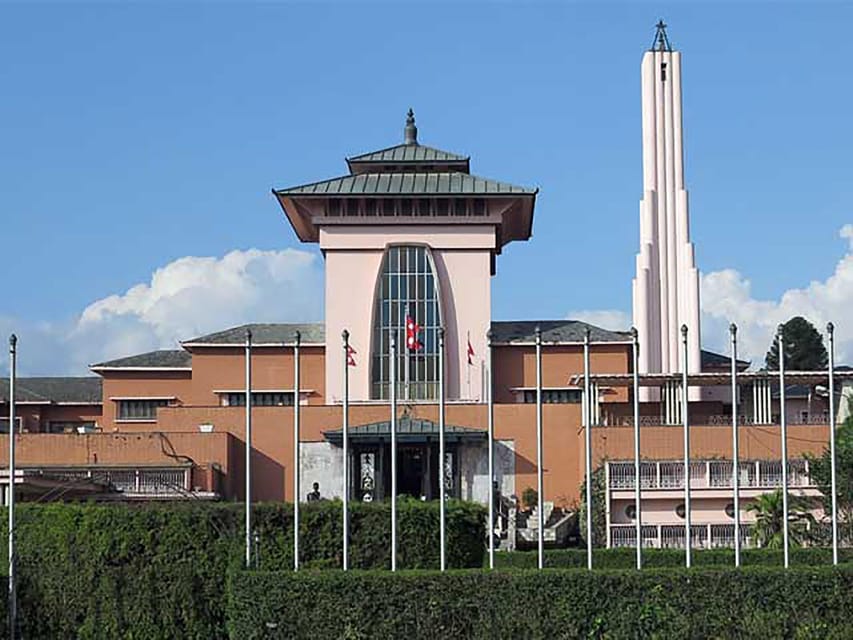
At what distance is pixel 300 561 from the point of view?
30.0 meters

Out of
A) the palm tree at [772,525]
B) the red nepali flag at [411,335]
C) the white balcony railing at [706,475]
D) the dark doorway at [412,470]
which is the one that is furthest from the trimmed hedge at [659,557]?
the red nepali flag at [411,335]

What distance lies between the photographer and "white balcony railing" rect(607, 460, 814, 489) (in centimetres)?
5231

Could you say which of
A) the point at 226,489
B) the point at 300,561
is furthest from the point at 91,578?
the point at 226,489

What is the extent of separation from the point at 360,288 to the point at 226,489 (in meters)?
12.5

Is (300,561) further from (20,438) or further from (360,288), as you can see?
(360,288)

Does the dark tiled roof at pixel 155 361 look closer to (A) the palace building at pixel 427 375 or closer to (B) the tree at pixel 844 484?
(A) the palace building at pixel 427 375

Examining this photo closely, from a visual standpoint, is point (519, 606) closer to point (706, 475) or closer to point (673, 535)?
point (673, 535)

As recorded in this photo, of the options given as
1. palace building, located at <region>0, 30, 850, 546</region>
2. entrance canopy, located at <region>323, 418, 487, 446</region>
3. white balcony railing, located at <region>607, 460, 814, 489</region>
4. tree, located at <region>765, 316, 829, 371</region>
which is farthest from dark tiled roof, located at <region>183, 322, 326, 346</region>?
tree, located at <region>765, 316, 829, 371</region>

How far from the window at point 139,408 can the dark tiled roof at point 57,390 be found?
665 cm

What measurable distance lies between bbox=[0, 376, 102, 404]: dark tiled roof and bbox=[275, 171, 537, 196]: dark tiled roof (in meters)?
17.6

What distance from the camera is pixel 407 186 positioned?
6681cm

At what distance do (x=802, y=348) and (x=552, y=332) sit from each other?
101 ft

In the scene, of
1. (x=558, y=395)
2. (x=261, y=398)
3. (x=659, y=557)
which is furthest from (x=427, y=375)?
(x=659, y=557)

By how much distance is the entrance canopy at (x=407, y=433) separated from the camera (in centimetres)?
5794
